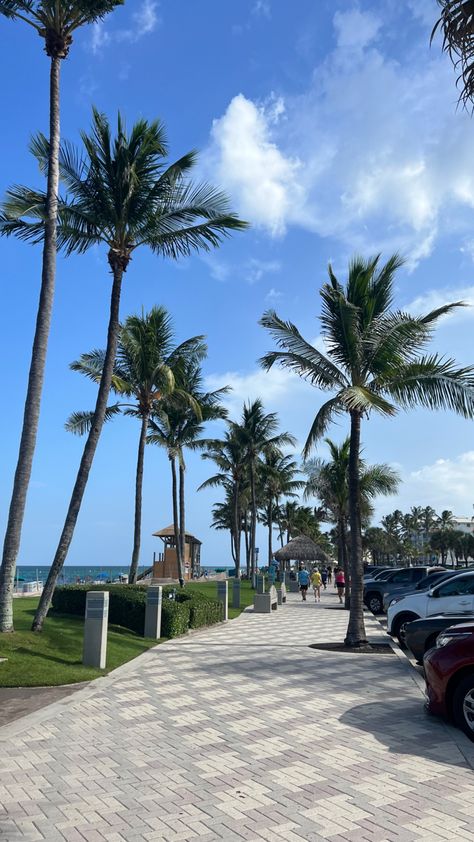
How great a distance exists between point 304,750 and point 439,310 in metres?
10.5

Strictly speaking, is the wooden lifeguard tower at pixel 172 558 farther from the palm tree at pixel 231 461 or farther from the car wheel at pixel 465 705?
the car wheel at pixel 465 705

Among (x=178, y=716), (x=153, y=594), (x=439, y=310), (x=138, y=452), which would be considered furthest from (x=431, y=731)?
(x=138, y=452)

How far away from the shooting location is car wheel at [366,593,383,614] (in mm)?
25688

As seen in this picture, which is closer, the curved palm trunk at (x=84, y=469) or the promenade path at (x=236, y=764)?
the promenade path at (x=236, y=764)

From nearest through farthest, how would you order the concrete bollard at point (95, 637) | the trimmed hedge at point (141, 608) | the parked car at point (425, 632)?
the parked car at point (425, 632) → the concrete bollard at point (95, 637) → the trimmed hedge at point (141, 608)

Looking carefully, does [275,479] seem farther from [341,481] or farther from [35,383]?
[35,383]

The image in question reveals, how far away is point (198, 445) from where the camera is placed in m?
33.6

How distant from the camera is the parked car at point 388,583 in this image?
965 inches

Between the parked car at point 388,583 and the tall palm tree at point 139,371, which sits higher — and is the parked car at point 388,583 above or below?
below

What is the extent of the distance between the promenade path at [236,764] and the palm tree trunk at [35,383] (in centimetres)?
253

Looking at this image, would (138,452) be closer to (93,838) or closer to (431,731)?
(431,731)

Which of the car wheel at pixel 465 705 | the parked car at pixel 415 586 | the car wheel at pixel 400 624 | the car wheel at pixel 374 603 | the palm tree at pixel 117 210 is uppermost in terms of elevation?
the palm tree at pixel 117 210

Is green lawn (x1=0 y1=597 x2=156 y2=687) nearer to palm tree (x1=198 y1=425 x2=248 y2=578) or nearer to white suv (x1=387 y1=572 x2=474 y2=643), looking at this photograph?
white suv (x1=387 y1=572 x2=474 y2=643)

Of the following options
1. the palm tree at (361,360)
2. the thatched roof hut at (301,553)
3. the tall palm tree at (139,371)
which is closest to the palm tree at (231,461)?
Answer: the thatched roof hut at (301,553)
